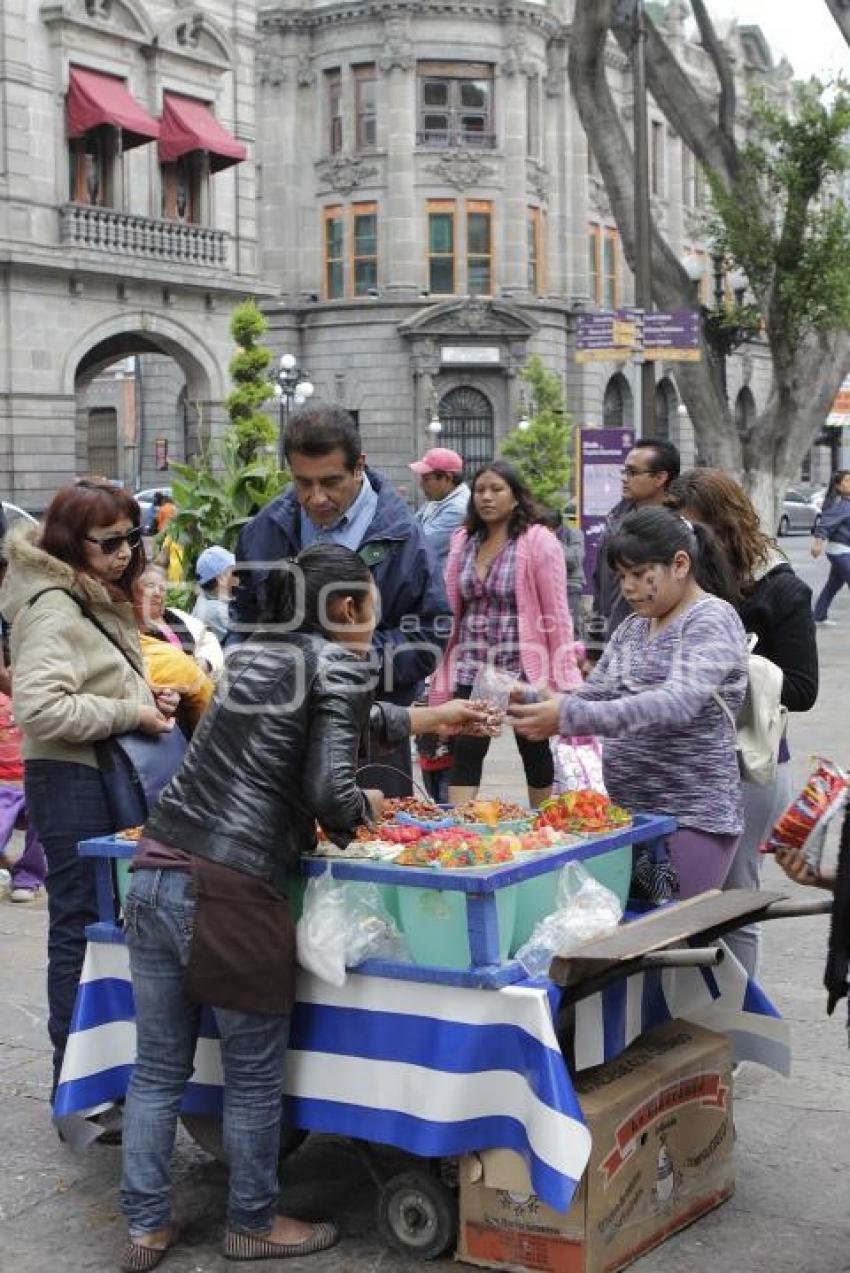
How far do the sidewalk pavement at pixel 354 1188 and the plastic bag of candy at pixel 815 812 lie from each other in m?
1.05

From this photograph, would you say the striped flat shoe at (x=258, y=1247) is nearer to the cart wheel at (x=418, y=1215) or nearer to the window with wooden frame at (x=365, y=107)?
the cart wheel at (x=418, y=1215)

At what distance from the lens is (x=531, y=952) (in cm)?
412

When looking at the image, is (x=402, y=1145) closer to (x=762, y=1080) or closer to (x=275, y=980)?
(x=275, y=980)

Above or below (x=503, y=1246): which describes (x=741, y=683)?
above

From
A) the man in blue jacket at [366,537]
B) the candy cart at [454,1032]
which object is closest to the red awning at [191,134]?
the man in blue jacket at [366,537]

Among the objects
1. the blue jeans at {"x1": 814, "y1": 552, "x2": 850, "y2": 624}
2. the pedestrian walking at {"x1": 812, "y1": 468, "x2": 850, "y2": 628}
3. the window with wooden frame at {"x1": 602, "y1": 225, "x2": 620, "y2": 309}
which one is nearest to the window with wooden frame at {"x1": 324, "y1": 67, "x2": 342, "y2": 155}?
the window with wooden frame at {"x1": 602, "y1": 225, "x2": 620, "y2": 309}

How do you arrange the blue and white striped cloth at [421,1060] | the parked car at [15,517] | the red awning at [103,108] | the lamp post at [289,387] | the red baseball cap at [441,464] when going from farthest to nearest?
the lamp post at [289,387] < the red awning at [103,108] < the red baseball cap at [441,464] < the parked car at [15,517] < the blue and white striped cloth at [421,1060]

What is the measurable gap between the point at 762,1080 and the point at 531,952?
1798mm

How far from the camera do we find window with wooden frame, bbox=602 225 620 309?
53062mm

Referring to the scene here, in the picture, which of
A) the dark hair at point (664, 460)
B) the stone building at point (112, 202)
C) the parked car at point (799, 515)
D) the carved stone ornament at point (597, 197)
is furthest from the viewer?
the carved stone ornament at point (597, 197)

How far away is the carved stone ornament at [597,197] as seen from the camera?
2066 inches

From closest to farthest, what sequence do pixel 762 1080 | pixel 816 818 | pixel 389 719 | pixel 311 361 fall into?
pixel 816 818 < pixel 389 719 < pixel 762 1080 < pixel 311 361

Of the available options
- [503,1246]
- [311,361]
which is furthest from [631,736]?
[311,361]

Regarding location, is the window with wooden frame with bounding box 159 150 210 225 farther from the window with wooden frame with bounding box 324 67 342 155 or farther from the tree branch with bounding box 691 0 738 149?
the tree branch with bounding box 691 0 738 149
